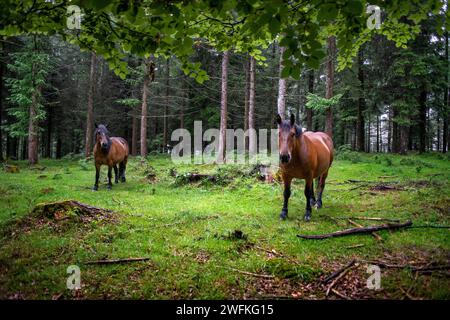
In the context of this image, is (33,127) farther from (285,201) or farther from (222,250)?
(222,250)

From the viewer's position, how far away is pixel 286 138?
24.1ft

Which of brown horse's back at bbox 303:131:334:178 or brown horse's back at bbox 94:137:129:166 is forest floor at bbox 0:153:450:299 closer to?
brown horse's back at bbox 303:131:334:178

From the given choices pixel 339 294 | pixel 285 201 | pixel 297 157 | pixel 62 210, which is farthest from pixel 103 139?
pixel 339 294

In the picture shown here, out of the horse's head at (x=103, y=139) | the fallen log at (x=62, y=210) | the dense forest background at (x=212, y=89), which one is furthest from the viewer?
the dense forest background at (x=212, y=89)

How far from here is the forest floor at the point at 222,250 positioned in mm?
4309

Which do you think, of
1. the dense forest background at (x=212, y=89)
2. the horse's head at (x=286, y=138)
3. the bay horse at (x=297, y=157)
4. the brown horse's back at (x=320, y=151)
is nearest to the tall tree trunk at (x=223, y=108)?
the dense forest background at (x=212, y=89)

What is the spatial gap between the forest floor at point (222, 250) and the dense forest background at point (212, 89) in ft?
24.0

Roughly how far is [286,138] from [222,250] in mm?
3217

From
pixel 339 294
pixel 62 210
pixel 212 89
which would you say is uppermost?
pixel 212 89

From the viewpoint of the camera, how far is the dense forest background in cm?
2325

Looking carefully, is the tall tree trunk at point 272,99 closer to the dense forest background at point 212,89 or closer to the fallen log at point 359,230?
the dense forest background at point 212,89

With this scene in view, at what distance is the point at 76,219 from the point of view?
700 cm

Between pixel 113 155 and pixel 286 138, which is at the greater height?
pixel 286 138
